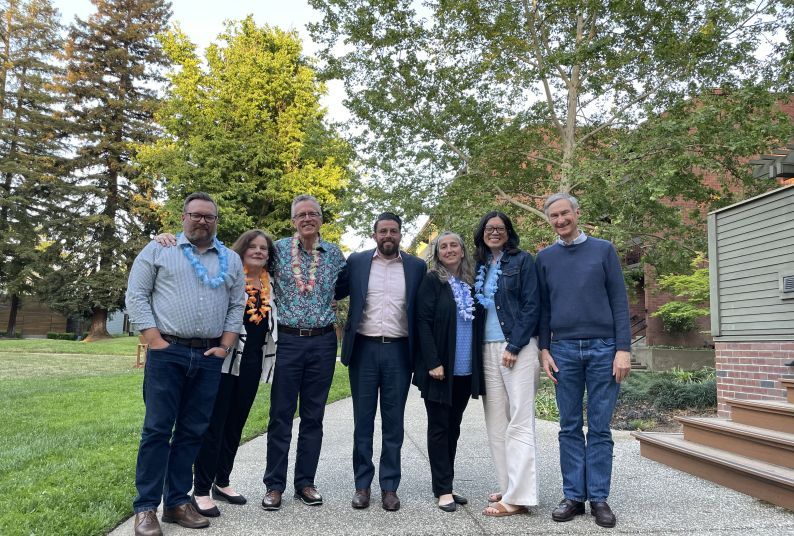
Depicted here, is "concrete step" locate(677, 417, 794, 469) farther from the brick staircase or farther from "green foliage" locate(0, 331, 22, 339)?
"green foliage" locate(0, 331, 22, 339)

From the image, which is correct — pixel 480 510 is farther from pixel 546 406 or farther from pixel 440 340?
pixel 546 406

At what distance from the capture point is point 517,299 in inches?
159

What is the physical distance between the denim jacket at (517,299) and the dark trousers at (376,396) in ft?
2.50

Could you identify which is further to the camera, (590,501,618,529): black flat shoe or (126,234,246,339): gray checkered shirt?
(590,501,618,529): black flat shoe

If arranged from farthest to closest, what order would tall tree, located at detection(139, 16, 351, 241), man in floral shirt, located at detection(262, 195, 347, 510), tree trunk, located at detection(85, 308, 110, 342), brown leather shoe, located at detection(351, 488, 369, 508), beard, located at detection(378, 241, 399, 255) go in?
tree trunk, located at detection(85, 308, 110, 342) → tall tree, located at detection(139, 16, 351, 241) → beard, located at detection(378, 241, 399, 255) → man in floral shirt, located at detection(262, 195, 347, 510) → brown leather shoe, located at detection(351, 488, 369, 508)

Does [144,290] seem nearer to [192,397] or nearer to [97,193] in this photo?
[192,397]

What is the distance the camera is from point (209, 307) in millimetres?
3594

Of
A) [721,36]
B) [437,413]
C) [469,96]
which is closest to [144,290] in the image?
[437,413]

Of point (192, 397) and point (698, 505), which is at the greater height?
point (192, 397)

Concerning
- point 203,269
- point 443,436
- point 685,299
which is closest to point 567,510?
point 443,436

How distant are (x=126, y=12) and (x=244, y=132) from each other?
61.8ft

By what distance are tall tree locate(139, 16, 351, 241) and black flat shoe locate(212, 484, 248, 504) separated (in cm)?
1594

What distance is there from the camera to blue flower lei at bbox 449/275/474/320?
161 inches

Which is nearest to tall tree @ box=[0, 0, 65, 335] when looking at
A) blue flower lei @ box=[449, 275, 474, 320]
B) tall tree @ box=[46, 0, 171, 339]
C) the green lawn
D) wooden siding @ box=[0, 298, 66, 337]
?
tall tree @ box=[46, 0, 171, 339]
